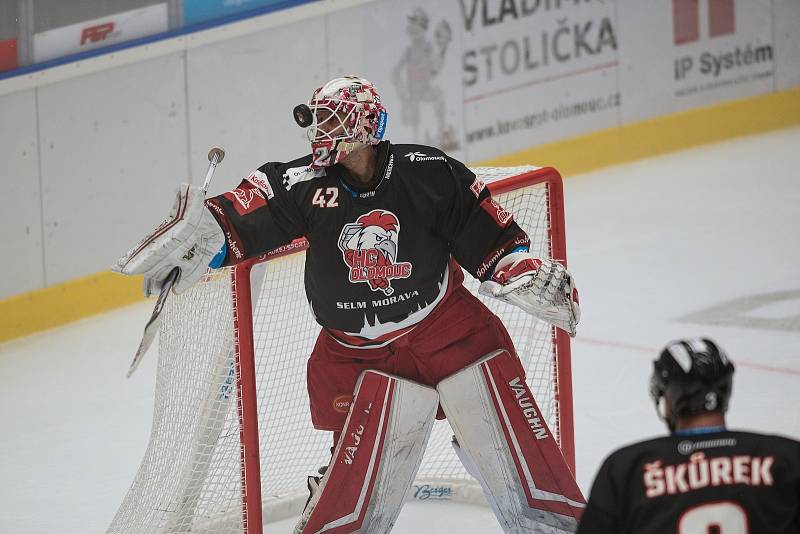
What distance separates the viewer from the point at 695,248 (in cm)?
698

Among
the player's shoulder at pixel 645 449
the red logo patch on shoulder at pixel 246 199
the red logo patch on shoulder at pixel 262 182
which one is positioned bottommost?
the player's shoulder at pixel 645 449

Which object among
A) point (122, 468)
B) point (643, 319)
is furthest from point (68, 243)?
point (643, 319)

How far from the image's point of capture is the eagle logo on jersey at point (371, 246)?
3361mm

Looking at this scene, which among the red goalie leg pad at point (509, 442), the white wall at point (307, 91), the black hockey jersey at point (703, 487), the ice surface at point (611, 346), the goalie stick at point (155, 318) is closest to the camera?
the black hockey jersey at point (703, 487)

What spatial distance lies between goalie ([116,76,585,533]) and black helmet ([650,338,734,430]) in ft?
3.58

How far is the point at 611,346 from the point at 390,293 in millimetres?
2452

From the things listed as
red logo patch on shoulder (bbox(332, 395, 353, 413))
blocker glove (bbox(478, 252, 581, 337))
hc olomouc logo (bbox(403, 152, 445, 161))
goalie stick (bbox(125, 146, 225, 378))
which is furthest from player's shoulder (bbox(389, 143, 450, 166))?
red logo patch on shoulder (bbox(332, 395, 353, 413))

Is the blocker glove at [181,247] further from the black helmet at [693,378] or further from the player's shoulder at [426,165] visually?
the black helmet at [693,378]

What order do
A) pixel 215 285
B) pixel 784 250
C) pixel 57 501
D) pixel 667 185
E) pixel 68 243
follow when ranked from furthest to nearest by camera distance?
1. pixel 667 185
2. pixel 784 250
3. pixel 68 243
4. pixel 57 501
5. pixel 215 285

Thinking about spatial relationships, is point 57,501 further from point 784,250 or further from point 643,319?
point 784,250

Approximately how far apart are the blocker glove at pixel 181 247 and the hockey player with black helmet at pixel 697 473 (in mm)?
1322

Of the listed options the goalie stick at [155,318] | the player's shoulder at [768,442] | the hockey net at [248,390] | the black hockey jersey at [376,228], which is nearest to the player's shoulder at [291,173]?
the black hockey jersey at [376,228]

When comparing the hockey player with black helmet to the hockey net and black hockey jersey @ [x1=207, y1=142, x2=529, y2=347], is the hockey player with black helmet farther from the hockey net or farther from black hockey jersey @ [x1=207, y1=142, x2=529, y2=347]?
the hockey net

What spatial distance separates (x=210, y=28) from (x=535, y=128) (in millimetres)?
2236
